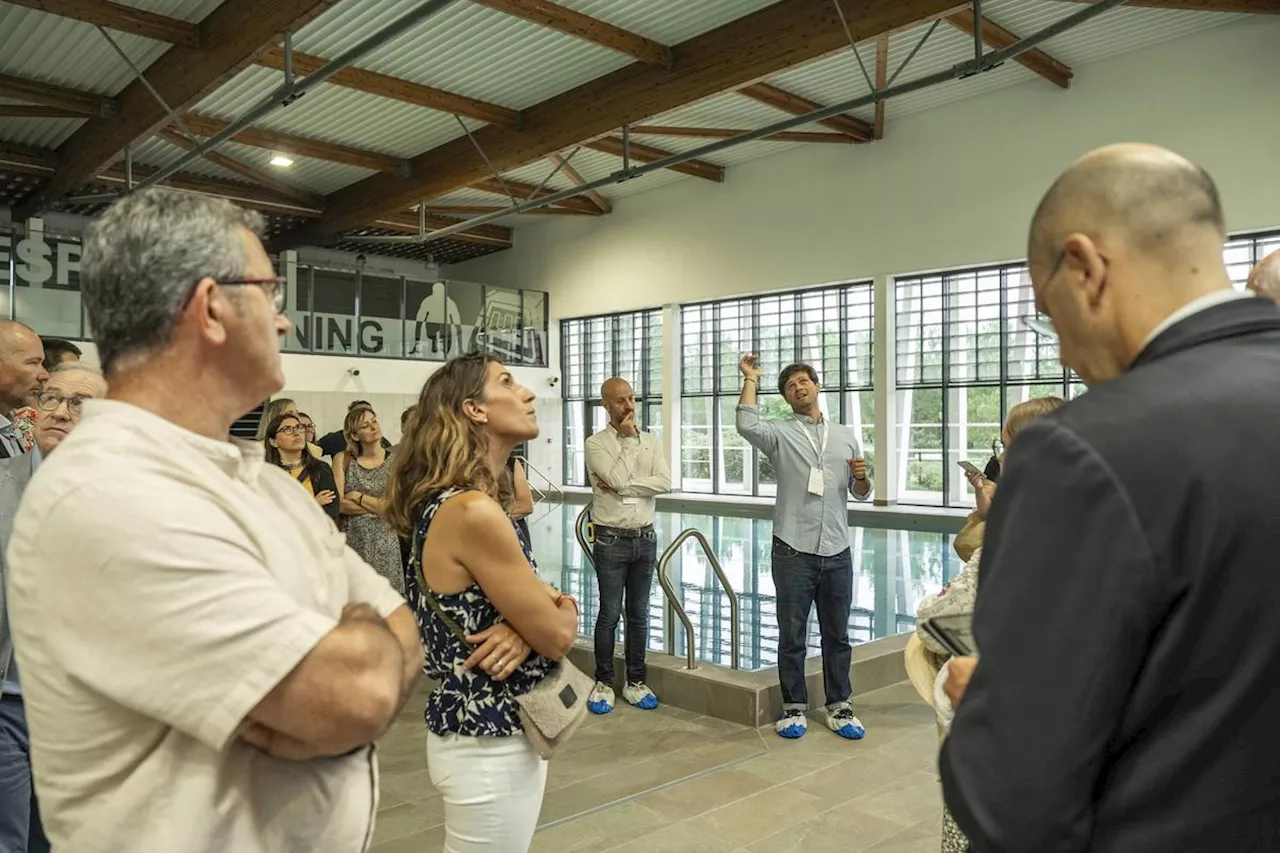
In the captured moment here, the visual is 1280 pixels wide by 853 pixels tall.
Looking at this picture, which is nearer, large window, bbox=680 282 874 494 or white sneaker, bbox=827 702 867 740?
white sneaker, bbox=827 702 867 740

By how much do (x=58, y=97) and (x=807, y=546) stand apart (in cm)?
1152

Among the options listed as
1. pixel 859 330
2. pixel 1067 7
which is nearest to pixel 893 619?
pixel 1067 7

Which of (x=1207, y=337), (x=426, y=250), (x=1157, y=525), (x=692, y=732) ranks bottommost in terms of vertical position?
(x=692, y=732)

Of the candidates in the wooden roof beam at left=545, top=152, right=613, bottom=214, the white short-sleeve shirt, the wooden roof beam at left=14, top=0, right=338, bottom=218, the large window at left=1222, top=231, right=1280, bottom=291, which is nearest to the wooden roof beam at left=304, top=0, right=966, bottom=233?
the wooden roof beam at left=545, top=152, right=613, bottom=214

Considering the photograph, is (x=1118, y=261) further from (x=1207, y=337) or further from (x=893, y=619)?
(x=893, y=619)

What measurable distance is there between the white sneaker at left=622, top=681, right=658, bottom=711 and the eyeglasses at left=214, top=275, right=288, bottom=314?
4.17 meters

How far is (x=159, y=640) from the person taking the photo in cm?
94

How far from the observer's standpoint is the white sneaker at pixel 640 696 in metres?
5.04

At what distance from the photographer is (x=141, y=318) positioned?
1085mm

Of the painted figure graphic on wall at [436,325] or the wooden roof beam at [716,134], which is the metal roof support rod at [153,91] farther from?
the painted figure graphic on wall at [436,325]

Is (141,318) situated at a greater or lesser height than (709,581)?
greater

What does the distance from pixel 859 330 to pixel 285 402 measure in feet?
38.5

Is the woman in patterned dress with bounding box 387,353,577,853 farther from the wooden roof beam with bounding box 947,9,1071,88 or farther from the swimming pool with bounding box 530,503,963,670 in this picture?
the wooden roof beam with bounding box 947,9,1071,88

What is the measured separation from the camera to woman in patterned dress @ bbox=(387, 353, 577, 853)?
192cm
